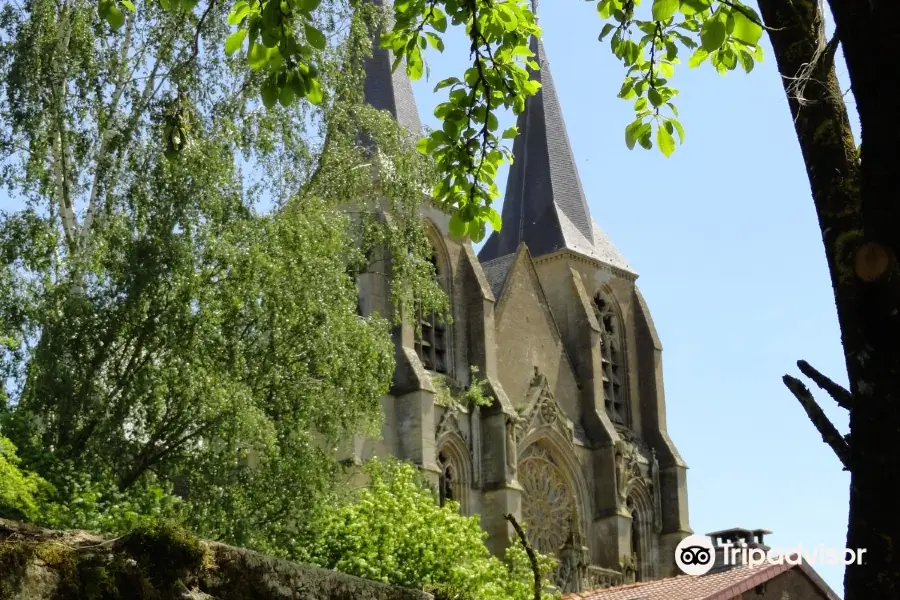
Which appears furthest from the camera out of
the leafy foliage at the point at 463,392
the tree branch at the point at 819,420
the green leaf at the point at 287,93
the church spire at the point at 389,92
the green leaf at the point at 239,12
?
the church spire at the point at 389,92

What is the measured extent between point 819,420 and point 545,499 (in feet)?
Answer: 117

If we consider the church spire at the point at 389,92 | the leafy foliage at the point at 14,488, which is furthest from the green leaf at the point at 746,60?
the church spire at the point at 389,92

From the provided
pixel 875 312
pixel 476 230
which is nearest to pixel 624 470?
pixel 476 230

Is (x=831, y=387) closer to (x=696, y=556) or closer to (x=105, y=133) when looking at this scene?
(x=105, y=133)

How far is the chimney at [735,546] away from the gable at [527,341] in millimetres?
12412

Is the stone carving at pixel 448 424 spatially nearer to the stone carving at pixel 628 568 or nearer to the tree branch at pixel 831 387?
the stone carving at pixel 628 568

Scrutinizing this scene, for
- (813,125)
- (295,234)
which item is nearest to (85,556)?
(813,125)

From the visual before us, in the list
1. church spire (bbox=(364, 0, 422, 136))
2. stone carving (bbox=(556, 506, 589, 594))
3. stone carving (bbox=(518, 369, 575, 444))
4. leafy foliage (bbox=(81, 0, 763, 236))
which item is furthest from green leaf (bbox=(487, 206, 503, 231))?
stone carving (bbox=(518, 369, 575, 444))

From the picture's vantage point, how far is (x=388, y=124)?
2512 centimetres

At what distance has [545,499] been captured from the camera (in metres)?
39.2

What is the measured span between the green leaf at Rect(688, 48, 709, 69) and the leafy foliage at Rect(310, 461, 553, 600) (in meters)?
15.5

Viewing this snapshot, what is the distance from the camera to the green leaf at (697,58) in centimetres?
656

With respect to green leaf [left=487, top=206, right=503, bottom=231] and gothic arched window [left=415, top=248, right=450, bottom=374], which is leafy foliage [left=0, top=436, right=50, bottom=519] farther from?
gothic arched window [left=415, top=248, right=450, bottom=374]

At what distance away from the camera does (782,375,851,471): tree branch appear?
3773 millimetres
